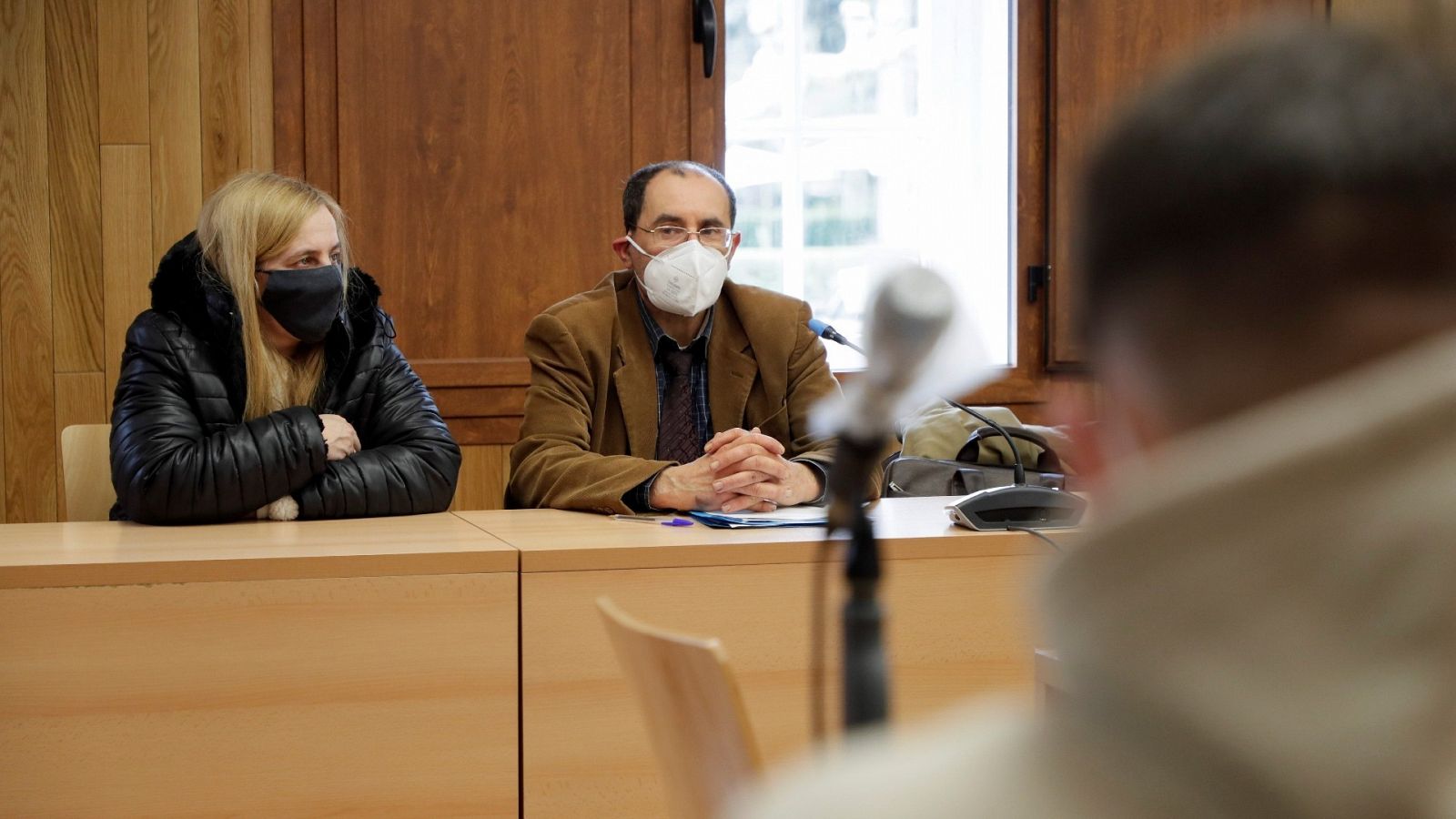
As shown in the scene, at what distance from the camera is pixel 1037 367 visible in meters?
3.80

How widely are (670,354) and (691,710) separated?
5.94 ft

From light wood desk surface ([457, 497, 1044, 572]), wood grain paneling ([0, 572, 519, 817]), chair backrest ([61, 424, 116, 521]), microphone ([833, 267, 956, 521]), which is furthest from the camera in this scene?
chair backrest ([61, 424, 116, 521])

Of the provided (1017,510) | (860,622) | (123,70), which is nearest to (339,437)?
(1017,510)

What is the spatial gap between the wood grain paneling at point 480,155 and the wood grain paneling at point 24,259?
66cm

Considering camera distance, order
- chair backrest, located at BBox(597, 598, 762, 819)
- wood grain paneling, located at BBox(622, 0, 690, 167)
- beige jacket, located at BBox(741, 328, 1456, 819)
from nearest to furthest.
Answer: beige jacket, located at BBox(741, 328, 1456, 819)
chair backrest, located at BBox(597, 598, 762, 819)
wood grain paneling, located at BBox(622, 0, 690, 167)

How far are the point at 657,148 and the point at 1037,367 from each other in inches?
49.6

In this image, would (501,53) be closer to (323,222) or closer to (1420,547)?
(323,222)

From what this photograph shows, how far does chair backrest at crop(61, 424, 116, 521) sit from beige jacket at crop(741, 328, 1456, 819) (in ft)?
7.70

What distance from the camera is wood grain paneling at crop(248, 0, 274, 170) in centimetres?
333

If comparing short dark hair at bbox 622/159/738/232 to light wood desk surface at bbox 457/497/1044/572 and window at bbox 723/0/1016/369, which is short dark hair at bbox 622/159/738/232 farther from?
window at bbox 723/0/1016/369

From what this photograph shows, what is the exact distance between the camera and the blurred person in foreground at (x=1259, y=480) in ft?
1.04

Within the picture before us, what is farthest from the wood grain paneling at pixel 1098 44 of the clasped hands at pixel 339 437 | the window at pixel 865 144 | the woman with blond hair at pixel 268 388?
the clasped hands at pixel 339 437

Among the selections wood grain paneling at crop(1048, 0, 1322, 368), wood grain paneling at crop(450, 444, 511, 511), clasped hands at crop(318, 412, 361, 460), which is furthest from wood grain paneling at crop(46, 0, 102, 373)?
wood grain paneling at crop(1048, 0, 1322, 368)

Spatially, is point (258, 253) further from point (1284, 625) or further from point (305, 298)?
point (1284, 625)
